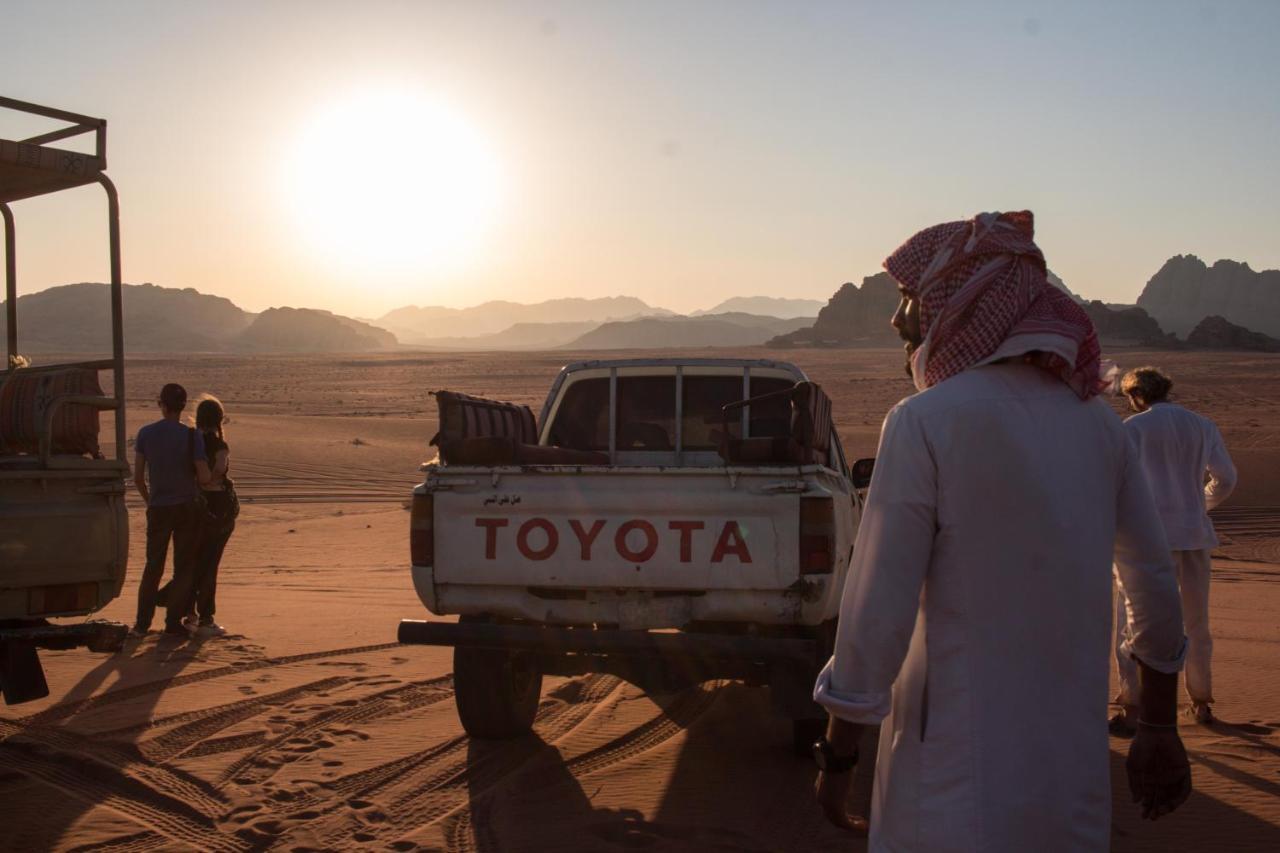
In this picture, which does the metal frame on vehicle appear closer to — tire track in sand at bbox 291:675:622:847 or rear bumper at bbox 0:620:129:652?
rear bumper at bbox 0:620:129:652

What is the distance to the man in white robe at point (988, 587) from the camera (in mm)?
2408

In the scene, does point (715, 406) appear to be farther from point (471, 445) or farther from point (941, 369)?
point (941, 369)

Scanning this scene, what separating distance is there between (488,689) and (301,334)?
574 ft

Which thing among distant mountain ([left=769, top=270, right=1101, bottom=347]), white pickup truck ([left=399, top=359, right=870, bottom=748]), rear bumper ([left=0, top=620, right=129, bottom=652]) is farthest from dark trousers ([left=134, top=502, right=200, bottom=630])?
distant mountain ([left=769, top=270, right=1101, bottom=347])

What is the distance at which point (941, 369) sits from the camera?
8.55 ft

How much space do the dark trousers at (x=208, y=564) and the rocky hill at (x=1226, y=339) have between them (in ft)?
256

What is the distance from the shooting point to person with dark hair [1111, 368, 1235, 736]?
6660mm

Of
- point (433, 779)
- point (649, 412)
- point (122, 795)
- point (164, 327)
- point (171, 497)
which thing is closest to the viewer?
point (122, 795)

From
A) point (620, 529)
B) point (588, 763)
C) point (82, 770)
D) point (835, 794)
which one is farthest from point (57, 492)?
point (835, 794)

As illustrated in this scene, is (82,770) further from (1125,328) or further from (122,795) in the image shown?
(1125,328)

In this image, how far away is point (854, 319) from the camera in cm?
11344

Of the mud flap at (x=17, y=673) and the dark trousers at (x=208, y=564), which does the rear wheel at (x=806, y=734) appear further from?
the dark trousers at (x=208, y=564)

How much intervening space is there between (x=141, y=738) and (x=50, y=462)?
1.58 metres

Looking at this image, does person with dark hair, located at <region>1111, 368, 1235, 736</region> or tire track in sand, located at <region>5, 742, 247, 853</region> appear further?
person with dark hair, located at <region>1111, 368, 1235, 736</region>
